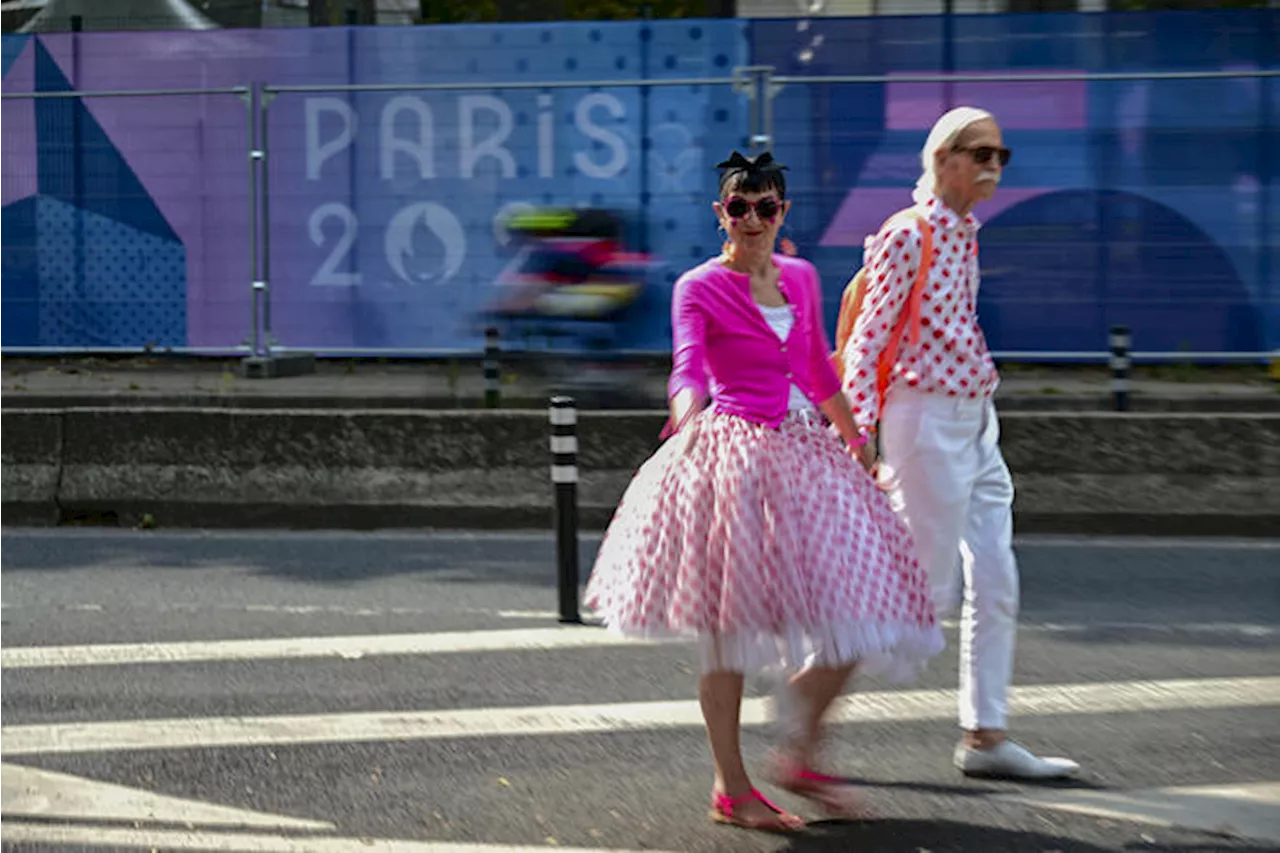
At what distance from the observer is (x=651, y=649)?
783 centimetres

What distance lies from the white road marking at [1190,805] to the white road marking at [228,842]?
1209mm

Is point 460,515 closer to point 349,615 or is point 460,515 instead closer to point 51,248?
point 349,615

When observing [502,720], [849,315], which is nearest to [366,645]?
[502,720]

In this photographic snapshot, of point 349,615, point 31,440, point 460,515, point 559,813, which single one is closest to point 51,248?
point 31,440

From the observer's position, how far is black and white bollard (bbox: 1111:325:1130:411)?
50.5 ft

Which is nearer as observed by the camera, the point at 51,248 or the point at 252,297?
the point at 252,297

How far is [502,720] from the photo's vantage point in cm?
661

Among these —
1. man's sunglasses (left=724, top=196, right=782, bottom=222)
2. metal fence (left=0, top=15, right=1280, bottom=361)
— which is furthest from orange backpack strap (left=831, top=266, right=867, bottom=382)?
metal fence (left=0, top=15, right=1280, bottom=361)

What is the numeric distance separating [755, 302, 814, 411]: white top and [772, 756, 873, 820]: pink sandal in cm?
95

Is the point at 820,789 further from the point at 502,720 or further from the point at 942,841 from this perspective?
the point at 502,720

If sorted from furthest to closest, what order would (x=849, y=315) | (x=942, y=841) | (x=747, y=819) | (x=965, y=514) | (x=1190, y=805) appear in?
(x=849, y=315), (x=965, y=514), (x=1190, y=805), (x=747, y=819), (x=942, y=841)

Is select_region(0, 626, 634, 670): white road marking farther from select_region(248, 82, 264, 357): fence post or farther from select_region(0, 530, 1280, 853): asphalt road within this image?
select_region(248, 82, 264, 357): fence post

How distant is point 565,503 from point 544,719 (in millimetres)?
2126

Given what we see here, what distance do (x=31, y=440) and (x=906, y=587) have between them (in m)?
7.91
